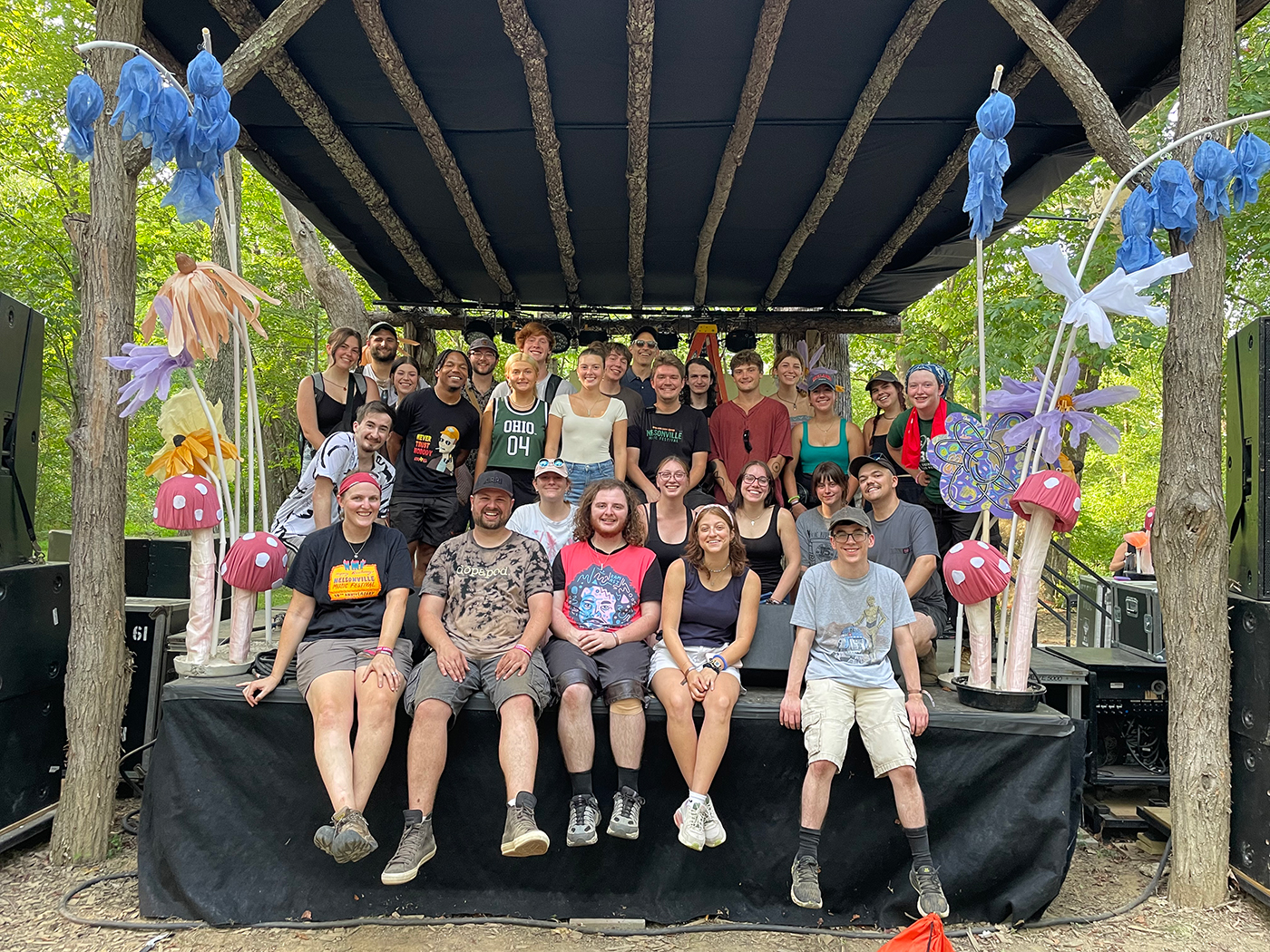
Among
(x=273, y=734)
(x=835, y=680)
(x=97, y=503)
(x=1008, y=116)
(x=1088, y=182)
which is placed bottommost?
(x=273, y=734)

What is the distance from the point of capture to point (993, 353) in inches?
348

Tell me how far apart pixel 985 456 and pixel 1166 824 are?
1823 millimetres

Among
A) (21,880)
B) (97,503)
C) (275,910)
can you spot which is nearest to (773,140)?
(97,503)

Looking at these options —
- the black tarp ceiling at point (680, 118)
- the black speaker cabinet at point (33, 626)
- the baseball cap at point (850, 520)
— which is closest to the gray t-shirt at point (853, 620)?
the baseball cap at point (850, 520)

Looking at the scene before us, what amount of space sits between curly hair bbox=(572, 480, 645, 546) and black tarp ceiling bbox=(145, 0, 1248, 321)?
203 cm

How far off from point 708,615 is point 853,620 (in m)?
0.57

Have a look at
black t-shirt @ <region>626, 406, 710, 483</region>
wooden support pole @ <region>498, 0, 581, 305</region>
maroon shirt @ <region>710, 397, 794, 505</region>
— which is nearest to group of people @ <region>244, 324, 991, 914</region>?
black t-shirt @ <region>626, 406, 710, 483</region>

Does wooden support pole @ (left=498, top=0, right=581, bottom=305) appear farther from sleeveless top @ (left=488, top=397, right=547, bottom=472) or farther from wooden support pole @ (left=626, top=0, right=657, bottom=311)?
sleeveless top @ (left=488, top=397, right=547, bottom=472)

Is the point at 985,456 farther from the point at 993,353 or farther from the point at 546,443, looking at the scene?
the point at 993,353

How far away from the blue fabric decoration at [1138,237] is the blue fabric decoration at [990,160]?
1.51 ft

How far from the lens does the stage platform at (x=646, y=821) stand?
305 centimetres

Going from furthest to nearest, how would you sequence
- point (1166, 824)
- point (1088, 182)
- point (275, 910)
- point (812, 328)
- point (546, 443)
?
point (1088, 182)
point (812, 328)
point (546, 443)
point (1166, 824)
point (275, 910)

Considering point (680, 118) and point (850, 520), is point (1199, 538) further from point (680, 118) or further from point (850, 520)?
point (680, 118)

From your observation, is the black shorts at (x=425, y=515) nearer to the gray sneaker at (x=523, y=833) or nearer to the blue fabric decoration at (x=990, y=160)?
the gray sneaker at (x=523, y=833)
